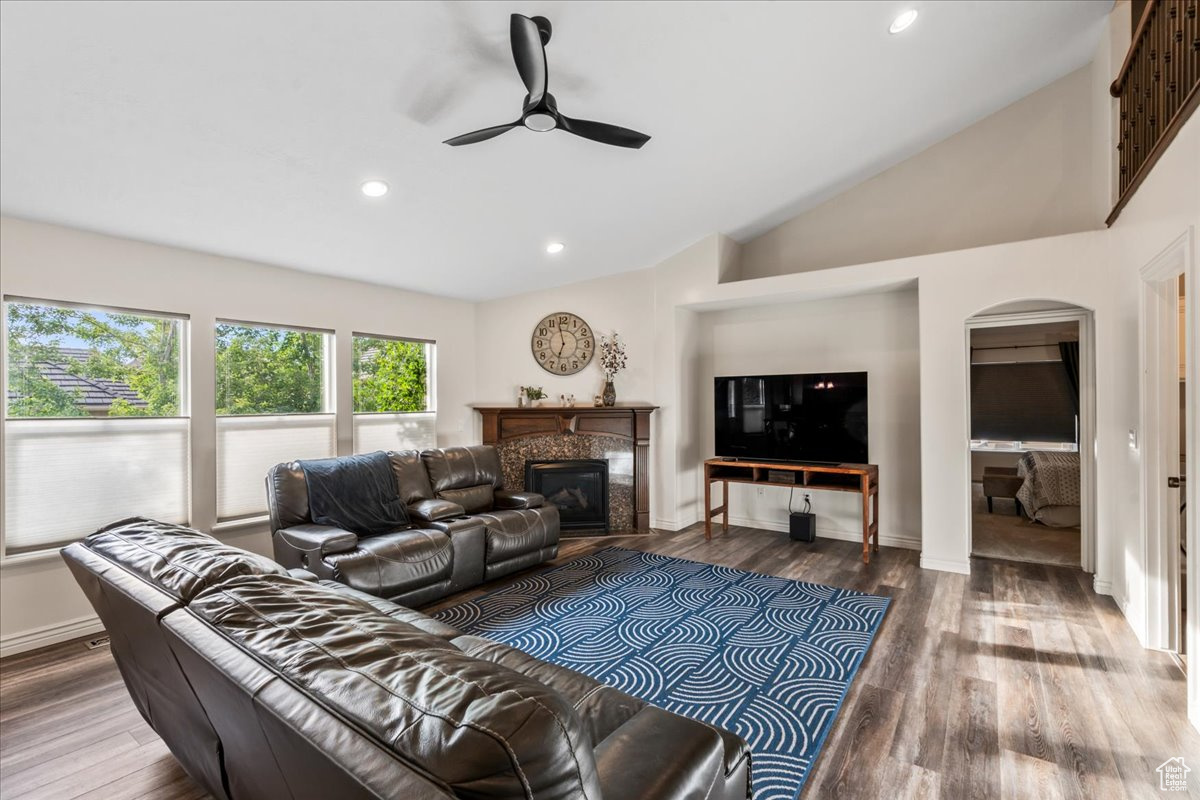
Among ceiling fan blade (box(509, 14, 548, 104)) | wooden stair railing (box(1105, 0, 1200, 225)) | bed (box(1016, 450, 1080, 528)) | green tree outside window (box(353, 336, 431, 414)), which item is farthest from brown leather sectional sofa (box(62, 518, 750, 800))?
bed (box(1016, 450, 1080, 528))

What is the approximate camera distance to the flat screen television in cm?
462

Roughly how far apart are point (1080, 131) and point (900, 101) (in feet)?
5.03

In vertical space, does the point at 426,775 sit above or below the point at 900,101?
below

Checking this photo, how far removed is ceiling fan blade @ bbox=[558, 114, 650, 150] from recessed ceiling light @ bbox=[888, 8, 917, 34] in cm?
155

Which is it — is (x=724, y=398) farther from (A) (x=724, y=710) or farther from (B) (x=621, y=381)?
(A) (x=724, y=710)

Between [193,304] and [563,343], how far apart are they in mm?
3190

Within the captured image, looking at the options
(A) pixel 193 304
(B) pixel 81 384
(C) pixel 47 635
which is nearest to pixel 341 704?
(C) pixel 47 635

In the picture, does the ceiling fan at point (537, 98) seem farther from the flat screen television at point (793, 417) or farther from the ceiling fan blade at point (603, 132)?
the flat screen television at point (793, 417)

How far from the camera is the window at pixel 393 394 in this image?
201 inches

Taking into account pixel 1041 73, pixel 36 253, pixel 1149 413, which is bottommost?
pixel 1149 413

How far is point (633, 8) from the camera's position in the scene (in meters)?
2.49

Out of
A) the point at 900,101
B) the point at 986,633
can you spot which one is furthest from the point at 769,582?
the point at 900,101

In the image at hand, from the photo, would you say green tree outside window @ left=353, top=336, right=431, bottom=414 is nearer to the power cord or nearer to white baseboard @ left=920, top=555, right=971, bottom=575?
the power cord

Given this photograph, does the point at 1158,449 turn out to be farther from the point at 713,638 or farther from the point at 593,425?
Answer: the point at 593,425
